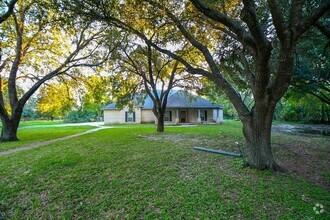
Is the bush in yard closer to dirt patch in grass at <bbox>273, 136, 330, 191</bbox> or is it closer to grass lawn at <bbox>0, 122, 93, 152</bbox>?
grass lawn at <bbox>0, 122, 93, 152</bbox>

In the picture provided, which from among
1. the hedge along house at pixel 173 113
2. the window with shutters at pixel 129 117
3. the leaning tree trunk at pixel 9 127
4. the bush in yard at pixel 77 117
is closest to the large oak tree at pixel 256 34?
the leaning tree trunk at pixel 9 127

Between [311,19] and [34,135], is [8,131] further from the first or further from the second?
[311,19]

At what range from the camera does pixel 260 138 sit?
479cm

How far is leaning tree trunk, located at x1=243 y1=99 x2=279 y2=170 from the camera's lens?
471 cm

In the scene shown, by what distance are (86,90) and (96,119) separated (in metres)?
31.9

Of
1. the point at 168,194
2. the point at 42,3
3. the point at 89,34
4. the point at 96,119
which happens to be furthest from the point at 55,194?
the point at 96,119

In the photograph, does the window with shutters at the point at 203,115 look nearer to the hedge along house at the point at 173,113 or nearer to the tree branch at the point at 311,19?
the hedge along house at the point at 173,113

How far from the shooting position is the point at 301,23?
4043 millimetres

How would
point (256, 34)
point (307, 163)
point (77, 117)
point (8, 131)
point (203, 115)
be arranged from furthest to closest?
point (77, 117), point (203, 115), point (8, 131), point (307, 163), point (256, 34)

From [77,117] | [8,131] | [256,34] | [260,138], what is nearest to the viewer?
[256,34]

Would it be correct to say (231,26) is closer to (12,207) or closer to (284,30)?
(284,30)

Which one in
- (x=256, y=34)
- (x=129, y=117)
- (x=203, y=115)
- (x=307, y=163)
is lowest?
(x=307, y=163)

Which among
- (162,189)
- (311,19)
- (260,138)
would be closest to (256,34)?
(311,19)

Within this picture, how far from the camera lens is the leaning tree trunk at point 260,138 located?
4711 mm
